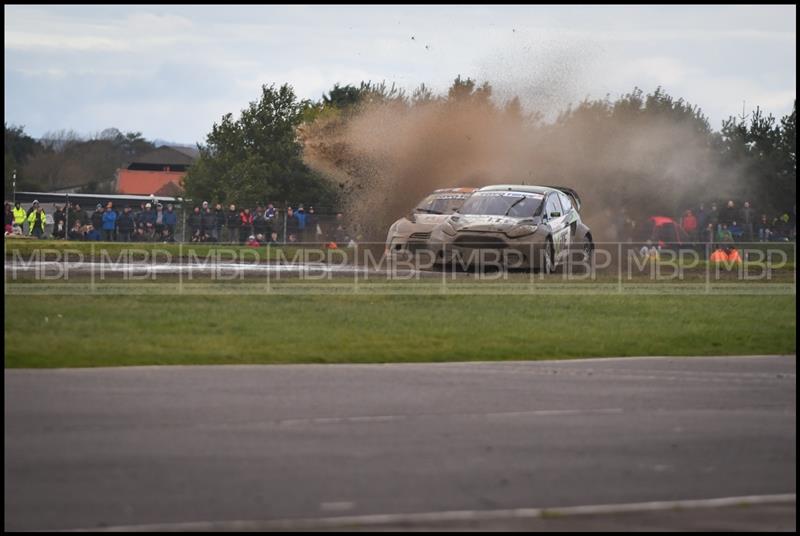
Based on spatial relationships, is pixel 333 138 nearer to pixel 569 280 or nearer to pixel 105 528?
pixel 569 280

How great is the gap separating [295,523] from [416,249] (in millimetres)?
20846

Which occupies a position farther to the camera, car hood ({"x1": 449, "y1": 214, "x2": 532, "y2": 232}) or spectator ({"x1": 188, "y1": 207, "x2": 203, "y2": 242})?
spectator ({"x1": 188, "y1": 207, "x2": 203, "y2": 242})

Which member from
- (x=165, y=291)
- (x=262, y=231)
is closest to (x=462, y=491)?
(x=165, y=291)

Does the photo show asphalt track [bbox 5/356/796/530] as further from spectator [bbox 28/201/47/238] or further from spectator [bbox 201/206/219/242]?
spectator [bbox 28/201/47/238]

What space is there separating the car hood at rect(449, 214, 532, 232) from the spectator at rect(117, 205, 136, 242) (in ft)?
47.7

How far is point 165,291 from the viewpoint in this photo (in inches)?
765

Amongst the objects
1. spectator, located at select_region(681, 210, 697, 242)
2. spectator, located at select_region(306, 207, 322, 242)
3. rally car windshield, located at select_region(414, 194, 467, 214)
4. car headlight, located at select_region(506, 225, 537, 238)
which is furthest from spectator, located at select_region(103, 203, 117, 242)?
spectator, located at select_region(681, 210, 697, 242)

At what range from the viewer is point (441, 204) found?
2900 cm

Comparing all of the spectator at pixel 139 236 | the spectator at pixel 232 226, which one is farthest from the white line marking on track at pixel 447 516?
the spectator at pixel 139 236

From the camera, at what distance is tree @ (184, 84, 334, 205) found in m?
57.0

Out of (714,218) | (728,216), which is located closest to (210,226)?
(714,218)

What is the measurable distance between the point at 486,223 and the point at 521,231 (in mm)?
767

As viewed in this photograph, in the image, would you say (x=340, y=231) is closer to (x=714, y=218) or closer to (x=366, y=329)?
(x=714, y=218)

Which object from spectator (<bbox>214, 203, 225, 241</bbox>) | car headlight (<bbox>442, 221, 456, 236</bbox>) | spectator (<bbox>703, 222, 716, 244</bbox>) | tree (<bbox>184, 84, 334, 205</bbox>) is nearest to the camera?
car headlight (<bbox>442, 221, 456, 236</bbox>)
